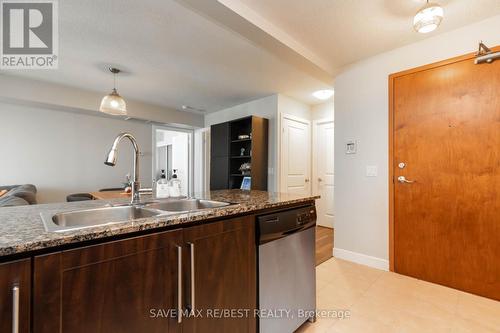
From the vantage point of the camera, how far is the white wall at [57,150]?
3617 millimetres

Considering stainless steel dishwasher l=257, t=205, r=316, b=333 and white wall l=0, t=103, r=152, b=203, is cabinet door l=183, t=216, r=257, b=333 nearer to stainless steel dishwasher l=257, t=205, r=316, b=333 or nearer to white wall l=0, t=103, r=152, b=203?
stainless steel dishwasher l=257, t=205, r=316, b=333

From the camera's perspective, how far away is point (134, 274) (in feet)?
2.71

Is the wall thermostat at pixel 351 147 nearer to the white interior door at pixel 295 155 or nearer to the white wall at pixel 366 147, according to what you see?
the white wall at pixel 366 147

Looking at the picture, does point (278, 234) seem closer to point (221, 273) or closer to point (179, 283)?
point (221, 273)

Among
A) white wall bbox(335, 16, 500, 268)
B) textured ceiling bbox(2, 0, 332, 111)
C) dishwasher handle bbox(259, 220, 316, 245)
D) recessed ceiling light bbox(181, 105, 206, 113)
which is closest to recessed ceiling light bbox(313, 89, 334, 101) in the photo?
textured ceiling bbox(2, 0, 332, 111)

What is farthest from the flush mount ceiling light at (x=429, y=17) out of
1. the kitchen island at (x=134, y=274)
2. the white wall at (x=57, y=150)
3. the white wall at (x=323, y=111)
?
the white wall at (x=57, y=150)

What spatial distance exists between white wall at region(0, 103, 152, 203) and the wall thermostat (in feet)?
Answer: 13.5

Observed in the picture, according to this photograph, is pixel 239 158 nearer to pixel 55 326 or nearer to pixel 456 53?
pixel 456 53

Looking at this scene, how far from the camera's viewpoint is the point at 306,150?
4375 mm

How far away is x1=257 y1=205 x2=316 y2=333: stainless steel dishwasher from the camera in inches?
50.5

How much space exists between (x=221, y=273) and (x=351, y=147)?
2.24 meters

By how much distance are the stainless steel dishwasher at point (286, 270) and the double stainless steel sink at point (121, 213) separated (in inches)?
13.4

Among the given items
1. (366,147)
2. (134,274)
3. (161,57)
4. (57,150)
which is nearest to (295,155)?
(366,147)

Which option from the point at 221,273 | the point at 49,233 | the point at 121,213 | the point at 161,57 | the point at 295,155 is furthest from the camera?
the point at 295,155
